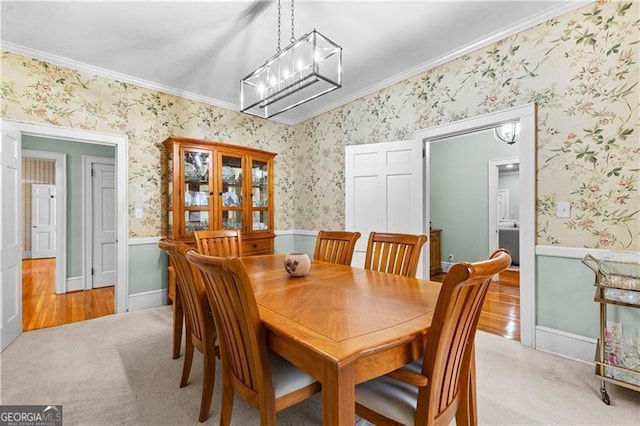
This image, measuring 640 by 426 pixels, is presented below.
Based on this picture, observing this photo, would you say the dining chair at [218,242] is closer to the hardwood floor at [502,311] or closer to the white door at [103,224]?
the hardwood floor at [502,311]

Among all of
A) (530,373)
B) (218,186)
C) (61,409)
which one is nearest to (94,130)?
(218,186)

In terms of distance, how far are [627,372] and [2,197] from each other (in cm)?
455

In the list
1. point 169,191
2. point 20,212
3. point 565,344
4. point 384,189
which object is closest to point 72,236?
point 20,212

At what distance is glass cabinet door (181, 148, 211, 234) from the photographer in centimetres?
329

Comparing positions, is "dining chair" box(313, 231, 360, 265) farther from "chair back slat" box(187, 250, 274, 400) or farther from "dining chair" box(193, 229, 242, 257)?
"chair back slat" box(187, 250, 274, 400)

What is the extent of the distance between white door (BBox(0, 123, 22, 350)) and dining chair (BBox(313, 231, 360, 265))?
2.61 metres

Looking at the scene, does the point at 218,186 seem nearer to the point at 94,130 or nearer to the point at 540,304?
the point at 94,130

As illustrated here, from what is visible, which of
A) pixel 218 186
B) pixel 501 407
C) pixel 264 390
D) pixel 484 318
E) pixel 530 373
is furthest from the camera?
pixel 218 186

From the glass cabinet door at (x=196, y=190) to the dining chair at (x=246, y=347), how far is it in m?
2.33

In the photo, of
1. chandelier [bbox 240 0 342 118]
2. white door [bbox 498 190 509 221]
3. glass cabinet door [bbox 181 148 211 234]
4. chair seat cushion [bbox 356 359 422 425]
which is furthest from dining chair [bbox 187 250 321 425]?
white door [bbox 498 190 509 221]

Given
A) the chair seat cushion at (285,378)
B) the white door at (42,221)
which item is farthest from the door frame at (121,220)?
the white door at (42,221)

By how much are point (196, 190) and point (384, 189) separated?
7.24ft

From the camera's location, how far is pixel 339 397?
0.79 m

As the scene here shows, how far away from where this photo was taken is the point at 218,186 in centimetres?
349
